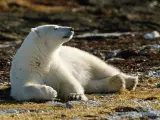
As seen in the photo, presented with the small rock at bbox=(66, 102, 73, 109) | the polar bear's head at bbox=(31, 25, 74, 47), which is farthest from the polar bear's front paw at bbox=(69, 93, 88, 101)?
the polar bear's head at bbox=(31, 25, 74, 47)

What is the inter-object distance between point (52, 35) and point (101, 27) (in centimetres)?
2358

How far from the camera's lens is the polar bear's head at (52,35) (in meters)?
12.3

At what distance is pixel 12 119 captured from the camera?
9.62 m

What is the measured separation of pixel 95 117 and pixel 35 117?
0.96m

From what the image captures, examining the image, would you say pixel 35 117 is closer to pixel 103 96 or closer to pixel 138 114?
pixel 138 114

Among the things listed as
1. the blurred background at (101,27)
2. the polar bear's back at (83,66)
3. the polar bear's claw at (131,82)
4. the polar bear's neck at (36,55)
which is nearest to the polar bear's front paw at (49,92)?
the polar bear's neck at (36,55)

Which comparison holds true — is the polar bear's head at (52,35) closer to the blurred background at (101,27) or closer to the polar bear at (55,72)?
the polar bear at (55,72)

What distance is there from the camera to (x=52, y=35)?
12.4 meters

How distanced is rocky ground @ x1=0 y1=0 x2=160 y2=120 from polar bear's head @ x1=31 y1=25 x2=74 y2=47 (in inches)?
51.8

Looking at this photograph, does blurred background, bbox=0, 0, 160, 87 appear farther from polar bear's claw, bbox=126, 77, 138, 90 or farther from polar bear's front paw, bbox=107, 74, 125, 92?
polar bear's front paw, bbox=107, 74, 125, 92

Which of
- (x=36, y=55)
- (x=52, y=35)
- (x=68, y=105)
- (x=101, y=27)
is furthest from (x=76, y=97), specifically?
(x=101, y=27)

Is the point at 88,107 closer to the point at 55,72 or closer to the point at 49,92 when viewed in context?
the point at 49,92

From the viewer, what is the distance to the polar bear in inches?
454

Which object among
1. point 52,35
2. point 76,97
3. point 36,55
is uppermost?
point 52,35
